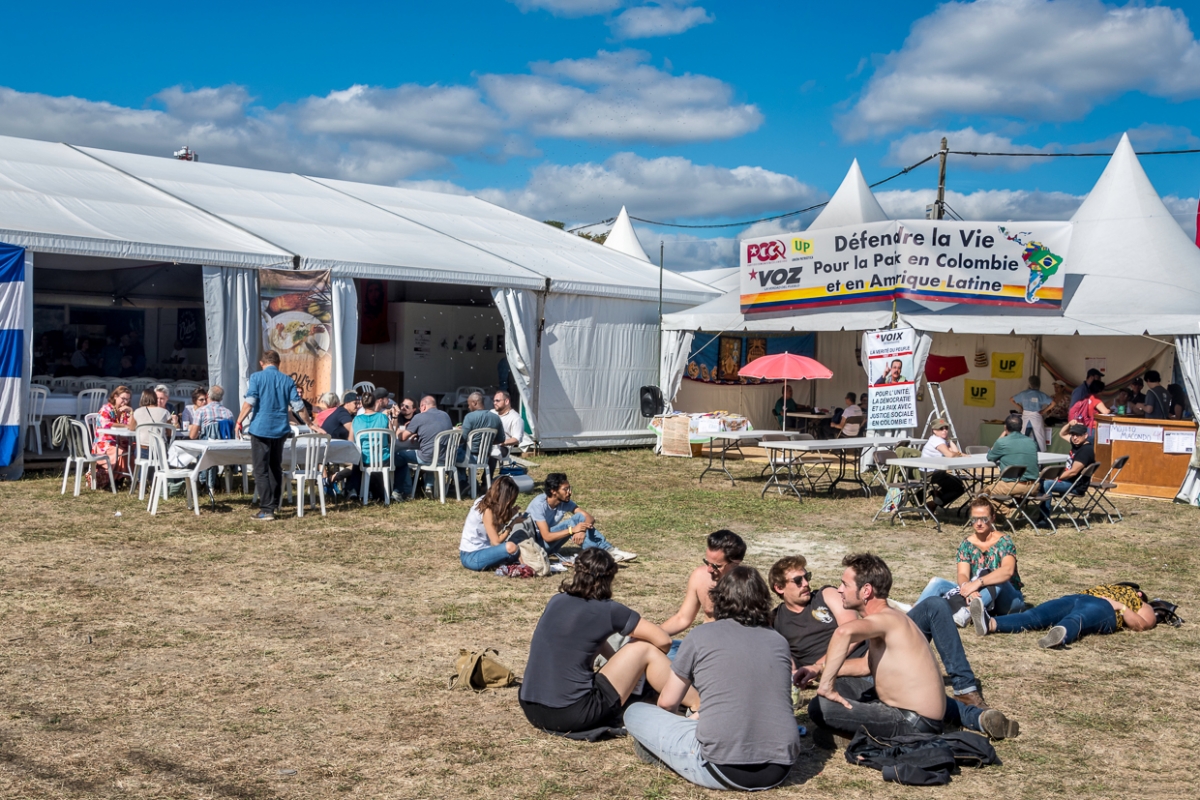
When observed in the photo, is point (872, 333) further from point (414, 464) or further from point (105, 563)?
point (105, 563)

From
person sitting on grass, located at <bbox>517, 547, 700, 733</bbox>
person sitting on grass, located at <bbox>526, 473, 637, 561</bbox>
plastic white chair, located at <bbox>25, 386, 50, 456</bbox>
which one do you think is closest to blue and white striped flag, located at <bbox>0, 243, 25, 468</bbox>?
plastic white chair, located at <bbox>25, 386, 50, 456</bbox>

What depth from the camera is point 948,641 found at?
461 centimetres

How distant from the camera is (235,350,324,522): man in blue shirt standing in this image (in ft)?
28.2

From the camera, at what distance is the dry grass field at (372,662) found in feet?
12.2

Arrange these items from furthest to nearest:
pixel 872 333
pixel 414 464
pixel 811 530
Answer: pixel 872 333 < pixel 414 464 < pixel 811 530

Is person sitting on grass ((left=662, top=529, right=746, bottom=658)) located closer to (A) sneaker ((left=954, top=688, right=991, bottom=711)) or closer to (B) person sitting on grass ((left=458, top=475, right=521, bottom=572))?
(A) sneaker ((left=954, top=688, right=991, bottom=711))

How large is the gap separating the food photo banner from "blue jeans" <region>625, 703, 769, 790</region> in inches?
352

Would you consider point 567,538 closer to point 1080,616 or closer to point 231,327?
point 1080,616

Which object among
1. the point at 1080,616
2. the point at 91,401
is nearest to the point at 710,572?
the point at 1080,616

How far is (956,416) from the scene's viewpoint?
16906 millimetres

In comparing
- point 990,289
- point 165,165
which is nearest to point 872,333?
point 990,289

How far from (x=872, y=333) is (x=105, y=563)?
900 cm

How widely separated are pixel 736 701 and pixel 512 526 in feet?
12.6

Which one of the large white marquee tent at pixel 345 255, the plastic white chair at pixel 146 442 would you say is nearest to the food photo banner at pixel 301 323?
the large white marquee tent at pixel 345 255
